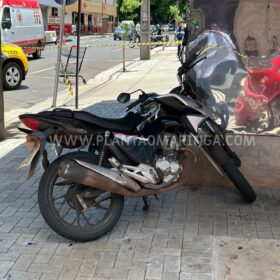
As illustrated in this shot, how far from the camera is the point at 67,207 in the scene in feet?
13.5

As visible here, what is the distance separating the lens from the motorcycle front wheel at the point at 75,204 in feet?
12.2

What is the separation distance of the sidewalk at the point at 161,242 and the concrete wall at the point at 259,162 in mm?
123

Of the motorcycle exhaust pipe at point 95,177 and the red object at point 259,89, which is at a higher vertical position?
the red object at point 259,89

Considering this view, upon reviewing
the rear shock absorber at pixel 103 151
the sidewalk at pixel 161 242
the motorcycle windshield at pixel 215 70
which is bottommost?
the sidewalk at pixel 161 242

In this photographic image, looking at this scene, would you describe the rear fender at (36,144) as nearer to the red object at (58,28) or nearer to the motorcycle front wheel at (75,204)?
the motorcycle front wheel at (75,204)

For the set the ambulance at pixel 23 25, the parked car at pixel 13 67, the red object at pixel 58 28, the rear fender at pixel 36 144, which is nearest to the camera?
the rear fender at pixel 36 144

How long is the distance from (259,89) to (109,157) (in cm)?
183

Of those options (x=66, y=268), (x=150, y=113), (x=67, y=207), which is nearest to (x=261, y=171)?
(x=150, y=113)

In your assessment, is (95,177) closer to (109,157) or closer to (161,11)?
(109,157)

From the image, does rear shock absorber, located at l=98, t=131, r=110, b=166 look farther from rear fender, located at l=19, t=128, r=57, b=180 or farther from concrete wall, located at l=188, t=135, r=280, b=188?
concrete wall, located at l=188, t=135, r=280, b=188

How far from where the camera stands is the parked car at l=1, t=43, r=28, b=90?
41.5 feet

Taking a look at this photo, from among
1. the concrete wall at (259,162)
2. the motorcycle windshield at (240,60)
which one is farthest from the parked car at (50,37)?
the concrete wall at (259,162)

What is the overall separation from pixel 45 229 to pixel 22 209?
1.80ft

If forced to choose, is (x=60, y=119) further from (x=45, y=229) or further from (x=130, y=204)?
(x=130, y=204)
